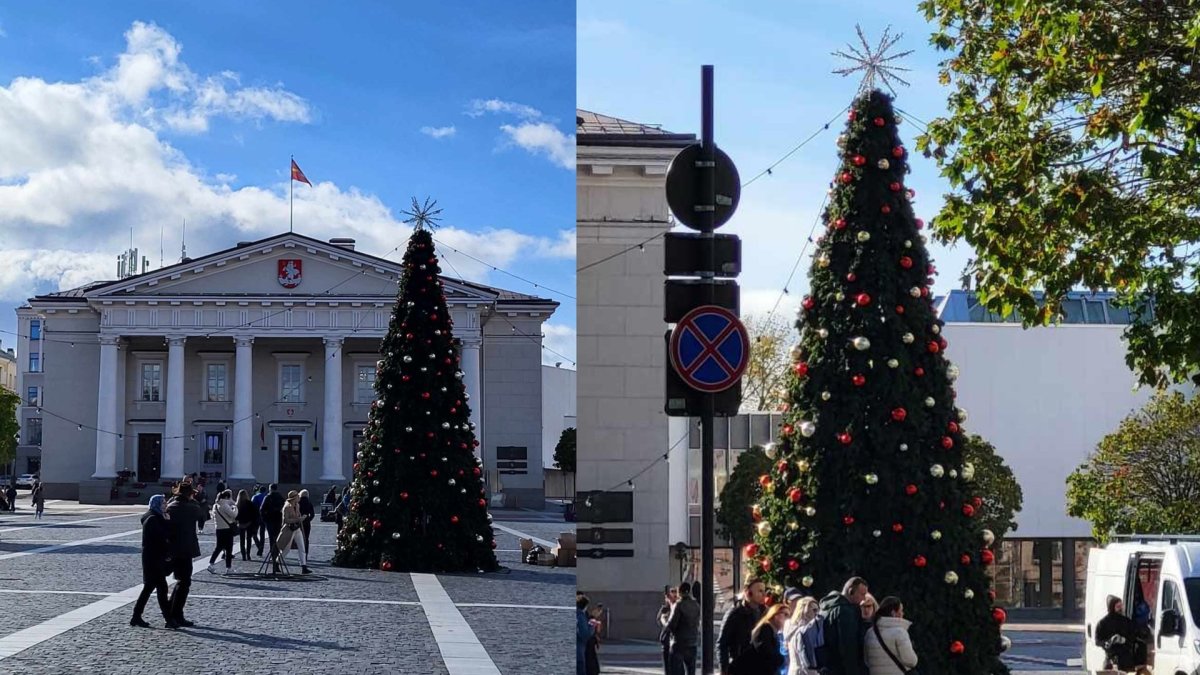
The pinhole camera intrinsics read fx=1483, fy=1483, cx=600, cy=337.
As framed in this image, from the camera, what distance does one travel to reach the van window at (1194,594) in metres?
13.8

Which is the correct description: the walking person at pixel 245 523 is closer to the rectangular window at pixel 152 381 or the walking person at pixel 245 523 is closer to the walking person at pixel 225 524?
the walking person at pixel 225 524

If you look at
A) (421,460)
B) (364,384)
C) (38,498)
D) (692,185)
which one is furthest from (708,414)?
(38,498)

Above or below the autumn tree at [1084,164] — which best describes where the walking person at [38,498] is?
below

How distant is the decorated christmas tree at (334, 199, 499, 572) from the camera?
4.29 meters

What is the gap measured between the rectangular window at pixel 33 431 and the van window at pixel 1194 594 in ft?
40.3

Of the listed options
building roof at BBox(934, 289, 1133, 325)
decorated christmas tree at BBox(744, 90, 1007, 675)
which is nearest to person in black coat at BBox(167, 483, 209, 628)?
decorated christmas tree at BBox(744, 90, 1007, 675)

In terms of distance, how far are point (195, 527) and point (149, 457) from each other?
53 cm

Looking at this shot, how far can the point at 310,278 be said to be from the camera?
13.9ft

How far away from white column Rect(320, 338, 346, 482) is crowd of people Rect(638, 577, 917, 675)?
4.12 meters

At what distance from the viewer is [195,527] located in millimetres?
3730

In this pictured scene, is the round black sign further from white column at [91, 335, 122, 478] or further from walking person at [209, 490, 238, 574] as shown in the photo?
white column at [91, 335, 122, 478]

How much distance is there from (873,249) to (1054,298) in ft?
5.04

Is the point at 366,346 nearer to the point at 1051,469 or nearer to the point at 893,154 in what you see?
the point at 893,154

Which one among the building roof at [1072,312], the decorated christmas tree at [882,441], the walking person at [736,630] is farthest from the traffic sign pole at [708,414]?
the building roof at [1072,312]
